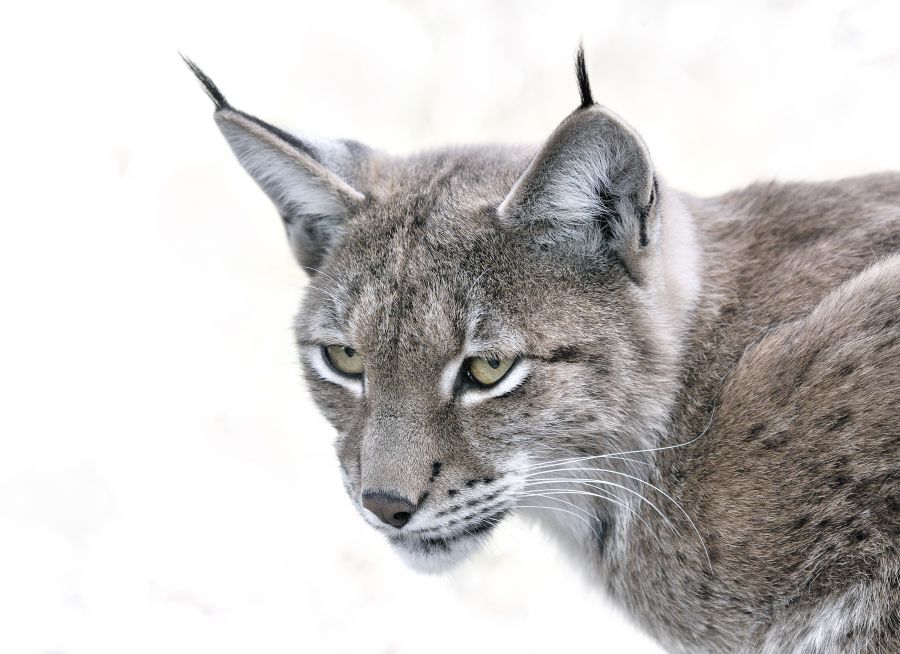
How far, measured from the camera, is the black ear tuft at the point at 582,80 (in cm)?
263

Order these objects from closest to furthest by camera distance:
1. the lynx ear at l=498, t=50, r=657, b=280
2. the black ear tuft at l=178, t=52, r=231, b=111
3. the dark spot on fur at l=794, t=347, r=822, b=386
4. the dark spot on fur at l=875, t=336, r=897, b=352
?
the lynx ear at l=498, t=50, r=657, b=280 → the dark spot on fur at l=875, t=336, r=897, b=352 → the dark spot on fur at l=794, t=347, r=822, b=386 → the black ear tuft at l=178, t=52, r=231, b=111

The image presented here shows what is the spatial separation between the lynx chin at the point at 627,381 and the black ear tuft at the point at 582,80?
0.01 metres

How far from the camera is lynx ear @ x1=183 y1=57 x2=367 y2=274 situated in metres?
3.31

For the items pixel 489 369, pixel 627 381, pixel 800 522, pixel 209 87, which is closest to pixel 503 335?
pixel 489 369

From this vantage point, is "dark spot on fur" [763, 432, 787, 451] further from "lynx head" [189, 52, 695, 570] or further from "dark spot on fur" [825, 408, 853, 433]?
"lynx head" [189, 52, 695, 570]

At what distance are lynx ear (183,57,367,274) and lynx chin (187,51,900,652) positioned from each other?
0.01 meters

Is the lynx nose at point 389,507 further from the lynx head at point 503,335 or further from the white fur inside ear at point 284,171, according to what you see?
the white fur inside ear at point 284,171

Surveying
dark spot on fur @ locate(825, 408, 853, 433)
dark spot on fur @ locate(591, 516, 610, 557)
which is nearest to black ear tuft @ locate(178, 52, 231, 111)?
dark spot on fur @ locate(591, 516, 610, 557)

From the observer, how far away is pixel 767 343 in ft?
10.4

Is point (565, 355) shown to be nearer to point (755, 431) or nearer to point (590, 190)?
point (590, 190)

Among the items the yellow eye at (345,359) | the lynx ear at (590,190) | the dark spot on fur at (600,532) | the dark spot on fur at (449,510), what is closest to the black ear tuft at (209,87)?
the yellow eye at (345,359)

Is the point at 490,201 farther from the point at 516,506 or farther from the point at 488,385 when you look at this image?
the point at 516,506

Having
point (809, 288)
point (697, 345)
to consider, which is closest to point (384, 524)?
point (697, 345)

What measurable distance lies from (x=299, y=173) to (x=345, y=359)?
2.23 ft
